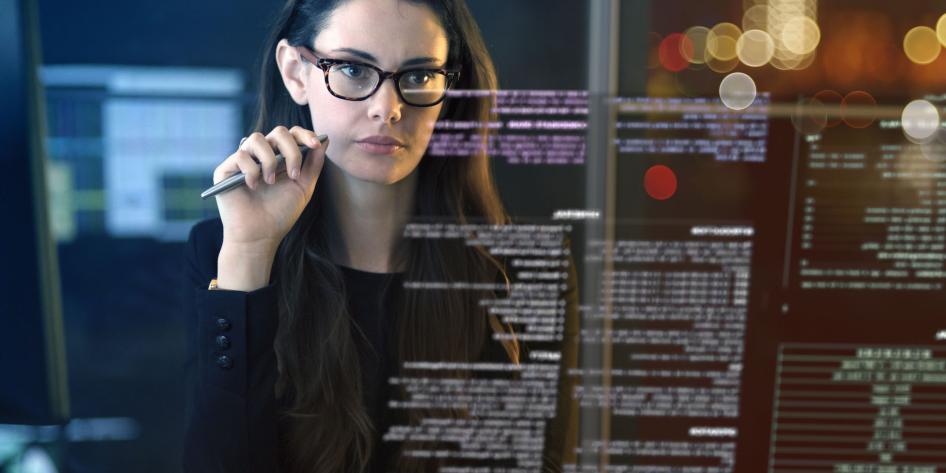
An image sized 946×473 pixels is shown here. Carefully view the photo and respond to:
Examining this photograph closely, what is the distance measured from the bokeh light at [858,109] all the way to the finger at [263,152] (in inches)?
32.6

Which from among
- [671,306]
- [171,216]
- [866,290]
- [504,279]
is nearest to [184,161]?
[171,216]

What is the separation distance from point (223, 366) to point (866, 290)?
0.96 metres

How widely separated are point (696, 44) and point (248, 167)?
66cm

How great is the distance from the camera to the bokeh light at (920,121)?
884mm

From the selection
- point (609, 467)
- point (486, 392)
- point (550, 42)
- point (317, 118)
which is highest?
point (550, 42)

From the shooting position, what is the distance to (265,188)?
2.78 ft

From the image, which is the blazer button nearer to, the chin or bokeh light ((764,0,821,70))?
the chin

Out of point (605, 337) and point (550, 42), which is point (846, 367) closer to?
point (605, 337)

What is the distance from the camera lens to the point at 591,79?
87 centimetres

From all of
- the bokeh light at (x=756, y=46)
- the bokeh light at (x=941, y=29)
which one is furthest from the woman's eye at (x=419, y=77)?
the bokeh light at (x=941, y=29)

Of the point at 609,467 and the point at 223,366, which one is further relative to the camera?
the point at 609,467

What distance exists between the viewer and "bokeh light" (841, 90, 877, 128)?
88 centimetres

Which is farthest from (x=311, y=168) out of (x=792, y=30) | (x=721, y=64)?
(x=792, y=30)

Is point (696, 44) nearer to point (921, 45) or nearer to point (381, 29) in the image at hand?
point (921, 45)
